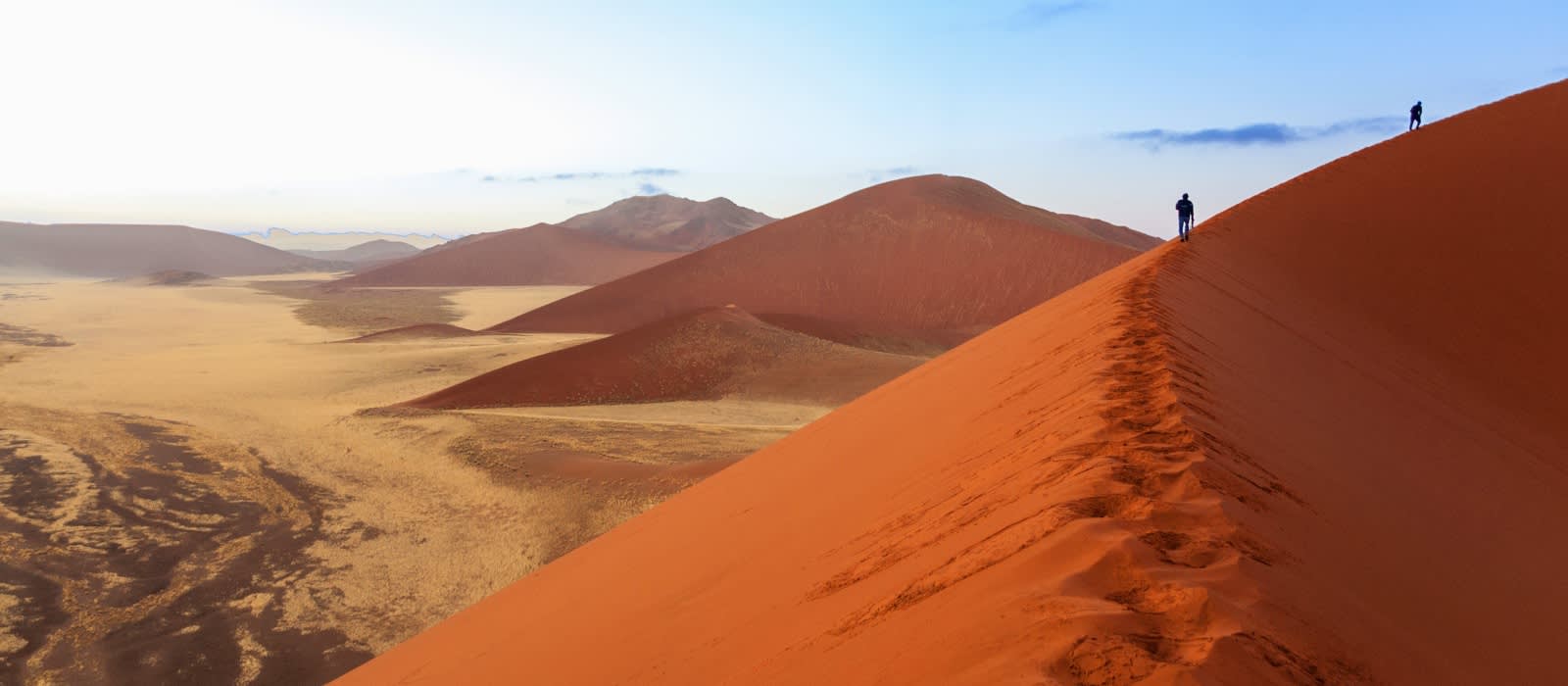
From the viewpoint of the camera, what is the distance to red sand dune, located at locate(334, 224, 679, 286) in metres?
109

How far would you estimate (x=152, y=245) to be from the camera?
564 feet

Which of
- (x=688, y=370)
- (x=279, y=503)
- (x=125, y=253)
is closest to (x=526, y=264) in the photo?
(x=688, y=370)

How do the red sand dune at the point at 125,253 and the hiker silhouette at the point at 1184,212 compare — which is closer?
the hiker silhouette at the point at 1184,212

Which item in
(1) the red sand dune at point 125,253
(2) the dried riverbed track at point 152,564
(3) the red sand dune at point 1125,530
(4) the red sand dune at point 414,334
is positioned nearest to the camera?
(3) the red sand dune at point 1125,530

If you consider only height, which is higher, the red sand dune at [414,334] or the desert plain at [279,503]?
the red sand dune at [414,334]

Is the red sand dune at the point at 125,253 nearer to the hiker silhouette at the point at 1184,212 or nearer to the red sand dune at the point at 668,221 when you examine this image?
the red sand dune at the point at 668,221

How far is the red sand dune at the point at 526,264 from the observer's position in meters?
109

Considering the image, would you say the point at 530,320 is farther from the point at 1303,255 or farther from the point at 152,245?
the point at 152,245

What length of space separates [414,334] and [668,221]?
112 m

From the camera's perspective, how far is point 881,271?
5225cm

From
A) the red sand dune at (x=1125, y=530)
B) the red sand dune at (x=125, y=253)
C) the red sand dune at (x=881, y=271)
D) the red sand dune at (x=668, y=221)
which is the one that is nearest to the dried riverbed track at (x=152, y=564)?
the red sand dune at (x=1125, y=530)

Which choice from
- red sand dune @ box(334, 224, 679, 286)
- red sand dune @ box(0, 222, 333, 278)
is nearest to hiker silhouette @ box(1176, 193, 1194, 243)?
red sand dune @ box(334, 224, 679, 286)

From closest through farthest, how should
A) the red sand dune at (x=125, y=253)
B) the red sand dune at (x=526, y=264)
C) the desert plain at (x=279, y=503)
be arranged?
the desert plain at (x=279, y=503)
the red sand dune at (x=526, y=264)
the red sand dune at (x=125, y=253)

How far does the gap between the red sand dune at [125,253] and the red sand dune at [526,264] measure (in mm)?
46210
